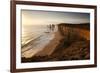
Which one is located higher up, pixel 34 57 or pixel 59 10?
pixel 59 10

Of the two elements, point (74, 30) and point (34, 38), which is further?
point (74, 30)

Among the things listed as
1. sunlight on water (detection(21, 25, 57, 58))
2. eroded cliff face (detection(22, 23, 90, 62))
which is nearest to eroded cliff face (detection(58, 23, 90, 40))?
eroded cliff face (detection(22, 23, 90, 62))

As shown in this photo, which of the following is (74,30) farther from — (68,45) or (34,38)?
(34,38)

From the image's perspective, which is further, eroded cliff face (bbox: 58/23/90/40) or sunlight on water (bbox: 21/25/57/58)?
eroded cliff face (bbox: 58/23/90/40)

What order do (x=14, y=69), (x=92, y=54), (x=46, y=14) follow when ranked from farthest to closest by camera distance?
(x=92, y=54)
(x=46, y=14)
(x=14, y=69)

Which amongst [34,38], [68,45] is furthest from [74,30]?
[34,38]

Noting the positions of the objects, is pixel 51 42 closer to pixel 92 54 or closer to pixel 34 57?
pixel 34 57

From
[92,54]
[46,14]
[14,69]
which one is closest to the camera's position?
[14,69]

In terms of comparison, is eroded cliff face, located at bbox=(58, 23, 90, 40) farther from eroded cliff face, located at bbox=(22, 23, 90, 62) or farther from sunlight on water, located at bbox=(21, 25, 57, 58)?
sunlight on water, located at bbox=(21, 25, 57, 58)

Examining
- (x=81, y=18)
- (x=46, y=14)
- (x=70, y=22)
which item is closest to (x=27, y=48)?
(x=46, y=14)

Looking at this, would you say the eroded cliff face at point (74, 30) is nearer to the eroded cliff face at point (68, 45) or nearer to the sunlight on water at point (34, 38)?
the eroded cliff face at point (68, 45)

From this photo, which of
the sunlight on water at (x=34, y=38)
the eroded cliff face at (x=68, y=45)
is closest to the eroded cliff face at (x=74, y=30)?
the eroded cliff face at (x=68, y=45)
